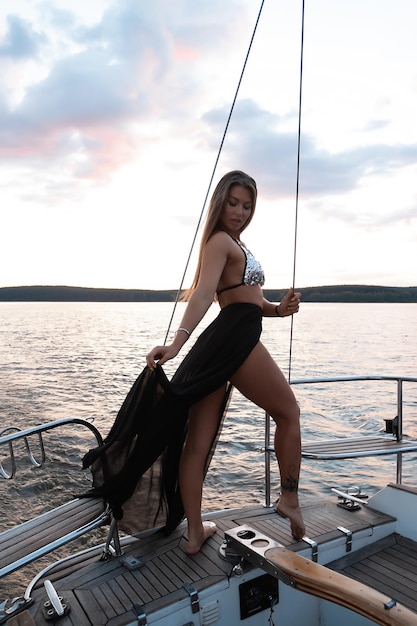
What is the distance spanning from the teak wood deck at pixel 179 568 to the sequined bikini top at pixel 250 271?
1.50 metres

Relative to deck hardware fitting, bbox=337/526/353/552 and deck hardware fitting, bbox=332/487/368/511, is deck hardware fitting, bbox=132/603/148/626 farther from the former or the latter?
deck hardware fitting, bbox=332/487/368/511

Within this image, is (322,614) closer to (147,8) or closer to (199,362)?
(199,362)

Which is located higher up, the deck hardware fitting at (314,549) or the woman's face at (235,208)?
the woman's face at (235,208)

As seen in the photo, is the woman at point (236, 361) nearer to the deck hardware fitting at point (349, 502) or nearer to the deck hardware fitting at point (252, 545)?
the deck hardware fitting at point (252, 545)

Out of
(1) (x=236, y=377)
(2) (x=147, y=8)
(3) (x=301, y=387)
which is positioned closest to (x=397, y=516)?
(1) (x=236, y=377)

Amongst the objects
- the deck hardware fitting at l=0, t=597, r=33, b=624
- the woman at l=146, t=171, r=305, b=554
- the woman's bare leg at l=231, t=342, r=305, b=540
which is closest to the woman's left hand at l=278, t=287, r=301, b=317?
the woman at l=146, t=171, r=305, b=554

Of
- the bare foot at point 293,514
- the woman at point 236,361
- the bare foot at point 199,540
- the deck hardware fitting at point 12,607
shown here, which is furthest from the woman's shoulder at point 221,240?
the deck hardware fitting at point 12,607

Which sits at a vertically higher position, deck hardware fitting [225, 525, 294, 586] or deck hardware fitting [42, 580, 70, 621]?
deck hardware fitting [225, 525, 294, 586]

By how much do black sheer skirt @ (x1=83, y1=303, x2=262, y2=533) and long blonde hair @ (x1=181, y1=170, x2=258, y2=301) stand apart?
33 centimetres

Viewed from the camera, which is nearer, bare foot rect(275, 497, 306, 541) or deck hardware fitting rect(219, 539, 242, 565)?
deck hardware fitting rect(219, 539, 242, 565)

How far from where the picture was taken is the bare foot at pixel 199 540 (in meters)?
2.85

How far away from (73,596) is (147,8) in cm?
405

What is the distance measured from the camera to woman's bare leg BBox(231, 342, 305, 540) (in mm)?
2756

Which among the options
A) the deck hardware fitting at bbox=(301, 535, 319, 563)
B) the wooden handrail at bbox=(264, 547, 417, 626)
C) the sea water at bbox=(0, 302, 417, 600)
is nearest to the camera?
the wooden handrail at bbox=(264, 547, 417, 626)
